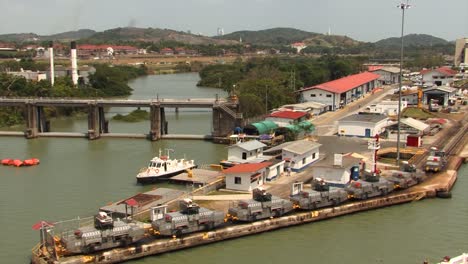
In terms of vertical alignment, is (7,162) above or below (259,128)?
below

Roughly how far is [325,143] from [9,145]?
20.4m

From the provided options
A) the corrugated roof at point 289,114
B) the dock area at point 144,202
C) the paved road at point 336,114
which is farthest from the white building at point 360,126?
the dock area at point 144,202

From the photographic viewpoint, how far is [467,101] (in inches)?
1892

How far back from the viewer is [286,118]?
34969mm

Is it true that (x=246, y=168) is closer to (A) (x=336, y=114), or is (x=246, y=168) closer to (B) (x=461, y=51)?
(A) (x=336, y=114)

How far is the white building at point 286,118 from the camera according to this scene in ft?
114

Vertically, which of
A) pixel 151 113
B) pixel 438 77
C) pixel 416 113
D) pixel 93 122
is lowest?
pixel 93 122

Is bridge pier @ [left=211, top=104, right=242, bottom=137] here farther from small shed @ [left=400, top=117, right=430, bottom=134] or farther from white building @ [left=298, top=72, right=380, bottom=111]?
white building @ [left=298, top=72, right=380, bottom=111]

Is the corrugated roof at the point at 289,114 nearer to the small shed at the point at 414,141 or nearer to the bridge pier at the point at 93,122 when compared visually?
the small shed at the point at 414,141

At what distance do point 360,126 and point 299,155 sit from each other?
9.63m

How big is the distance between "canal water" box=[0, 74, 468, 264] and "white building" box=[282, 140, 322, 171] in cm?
487

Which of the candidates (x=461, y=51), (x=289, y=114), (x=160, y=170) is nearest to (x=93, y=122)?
(x=289, y=114)

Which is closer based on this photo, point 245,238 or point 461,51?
point 245,238

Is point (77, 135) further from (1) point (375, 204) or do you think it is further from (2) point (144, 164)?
(1) point (375, 204)
